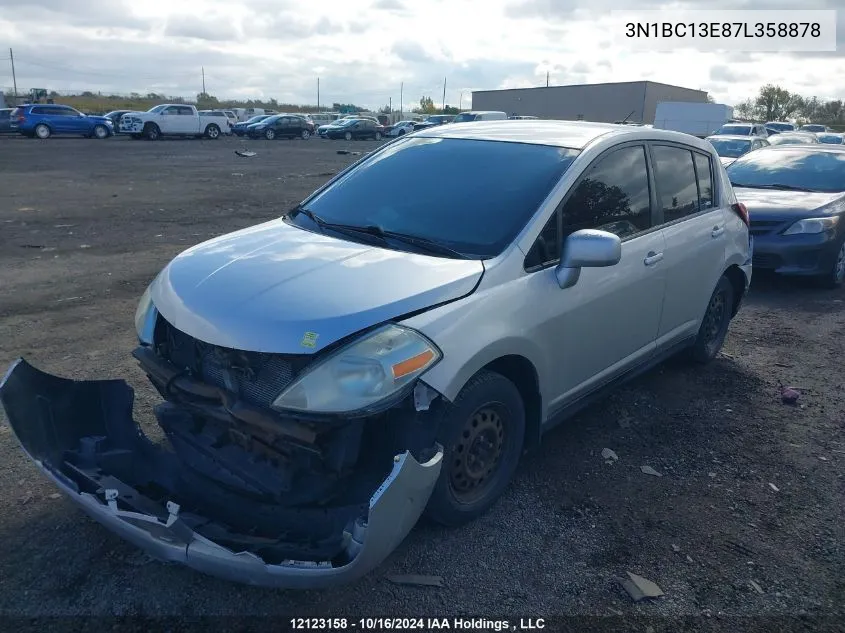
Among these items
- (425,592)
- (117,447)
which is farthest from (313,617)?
(117,447)

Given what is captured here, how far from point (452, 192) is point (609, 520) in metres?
1.92

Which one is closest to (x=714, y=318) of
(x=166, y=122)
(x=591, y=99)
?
(x=166, y=122)

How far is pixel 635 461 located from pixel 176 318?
270 cm

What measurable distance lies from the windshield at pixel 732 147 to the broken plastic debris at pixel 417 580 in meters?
16.6

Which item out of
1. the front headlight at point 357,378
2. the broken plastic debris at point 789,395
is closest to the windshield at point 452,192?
the front headlight at point 357,378

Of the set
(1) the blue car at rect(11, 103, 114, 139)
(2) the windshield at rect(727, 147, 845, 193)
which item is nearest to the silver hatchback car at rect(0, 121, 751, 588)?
(2) the windshield at rect(727, 147, 845, 193)

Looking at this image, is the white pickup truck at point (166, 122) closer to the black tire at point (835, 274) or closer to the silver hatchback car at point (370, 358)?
the black tire at point (835, 274)

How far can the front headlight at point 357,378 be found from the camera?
260 cm

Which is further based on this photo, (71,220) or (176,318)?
(71,220)

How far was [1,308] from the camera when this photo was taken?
640cm

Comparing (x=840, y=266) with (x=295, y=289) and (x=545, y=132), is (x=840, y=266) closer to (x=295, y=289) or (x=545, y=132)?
(x=545, y=132)

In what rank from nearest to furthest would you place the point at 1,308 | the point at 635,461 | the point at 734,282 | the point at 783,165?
the point at 635,461, the point at 734,282, the point at 1,308, the point at 783,165

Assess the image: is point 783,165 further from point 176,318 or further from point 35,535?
point 35,535

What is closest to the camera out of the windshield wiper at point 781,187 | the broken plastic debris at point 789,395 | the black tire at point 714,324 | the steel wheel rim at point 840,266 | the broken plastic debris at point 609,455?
the broken plastic debris at point 609,455
